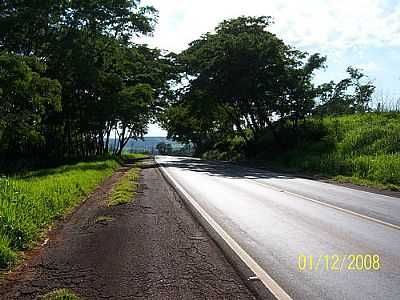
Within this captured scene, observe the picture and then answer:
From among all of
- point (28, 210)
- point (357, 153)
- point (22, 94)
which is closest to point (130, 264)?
point (28, 210)

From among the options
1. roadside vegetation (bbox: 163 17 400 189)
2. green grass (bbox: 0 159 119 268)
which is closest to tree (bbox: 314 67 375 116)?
roadside vegetation (bbox: 163 17 400 189)

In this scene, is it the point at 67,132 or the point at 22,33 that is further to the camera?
the point at 67,132

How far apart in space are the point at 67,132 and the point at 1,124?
17.0m

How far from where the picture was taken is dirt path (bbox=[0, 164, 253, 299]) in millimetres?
5758

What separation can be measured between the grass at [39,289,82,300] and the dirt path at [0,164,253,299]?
16 centimetres

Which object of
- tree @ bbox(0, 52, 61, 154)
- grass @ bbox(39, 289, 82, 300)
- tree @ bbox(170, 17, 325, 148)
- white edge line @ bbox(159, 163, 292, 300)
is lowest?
grass @ bbox(39, 289, 82, 300)

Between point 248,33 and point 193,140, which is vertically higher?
point 248,33

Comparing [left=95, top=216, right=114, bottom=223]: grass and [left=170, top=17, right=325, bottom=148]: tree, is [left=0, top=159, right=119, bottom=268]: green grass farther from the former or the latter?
[left=170, top=17, right=325, bottom=148]: tree

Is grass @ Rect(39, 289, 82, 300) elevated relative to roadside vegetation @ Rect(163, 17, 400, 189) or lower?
lower

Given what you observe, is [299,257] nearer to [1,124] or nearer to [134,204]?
[134,204]

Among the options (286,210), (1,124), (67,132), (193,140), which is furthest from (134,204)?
(193,140)

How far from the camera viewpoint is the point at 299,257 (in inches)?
280

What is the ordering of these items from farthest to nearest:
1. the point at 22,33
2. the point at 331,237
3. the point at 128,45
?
the point at 128,45
the point at 22,33
the point at 331,237

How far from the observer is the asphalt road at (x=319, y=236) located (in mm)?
5836
